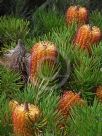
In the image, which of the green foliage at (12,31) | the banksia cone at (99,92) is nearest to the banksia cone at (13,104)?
the banksia cone at (99,92)

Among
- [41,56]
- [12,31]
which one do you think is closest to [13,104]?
[41,56]

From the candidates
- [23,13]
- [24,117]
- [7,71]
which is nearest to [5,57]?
[7,71]

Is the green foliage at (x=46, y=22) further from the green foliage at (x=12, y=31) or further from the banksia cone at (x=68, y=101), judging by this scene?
the banksia cone at (x=68, y=101)

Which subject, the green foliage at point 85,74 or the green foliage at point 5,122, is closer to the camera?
the green foliage at point 5,122

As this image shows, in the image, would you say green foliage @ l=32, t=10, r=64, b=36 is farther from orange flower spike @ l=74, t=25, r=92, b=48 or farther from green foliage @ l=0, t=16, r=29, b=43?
orange flower spike @ l=74, t=25, r=92, b=48

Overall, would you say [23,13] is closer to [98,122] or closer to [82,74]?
[82,74]

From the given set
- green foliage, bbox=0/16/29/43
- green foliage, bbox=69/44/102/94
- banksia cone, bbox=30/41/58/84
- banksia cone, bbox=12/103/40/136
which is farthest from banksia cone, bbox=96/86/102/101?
green foliage, bbox=0/16/29/43
